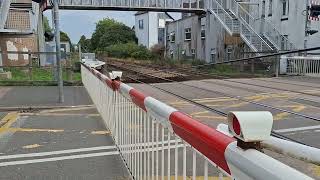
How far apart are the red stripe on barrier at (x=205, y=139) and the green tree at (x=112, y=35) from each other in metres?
83.5

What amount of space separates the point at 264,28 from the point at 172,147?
2920 centimetres

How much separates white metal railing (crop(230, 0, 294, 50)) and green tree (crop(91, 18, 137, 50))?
5399 cm

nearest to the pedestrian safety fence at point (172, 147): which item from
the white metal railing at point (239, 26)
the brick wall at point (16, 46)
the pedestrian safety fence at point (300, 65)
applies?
the pedestrian safety fence at point (300, 65)

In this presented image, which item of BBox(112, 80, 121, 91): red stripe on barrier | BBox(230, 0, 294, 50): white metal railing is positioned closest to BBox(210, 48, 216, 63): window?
BBox(230, 0, 294, 50): white metal railing

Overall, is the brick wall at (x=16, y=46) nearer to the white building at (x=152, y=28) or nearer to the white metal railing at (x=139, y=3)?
the white metal railing at (x=139, y=3)

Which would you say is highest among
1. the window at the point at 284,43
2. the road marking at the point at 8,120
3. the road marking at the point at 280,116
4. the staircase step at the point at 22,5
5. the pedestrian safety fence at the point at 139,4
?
the pedestrian safety fence at the point at 139,4

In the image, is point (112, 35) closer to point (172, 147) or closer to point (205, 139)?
point (172, 147)

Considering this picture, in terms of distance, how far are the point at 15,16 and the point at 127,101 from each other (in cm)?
2014

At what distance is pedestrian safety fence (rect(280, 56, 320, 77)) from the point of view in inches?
928

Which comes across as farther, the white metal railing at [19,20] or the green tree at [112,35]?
the green tree at [112,35]

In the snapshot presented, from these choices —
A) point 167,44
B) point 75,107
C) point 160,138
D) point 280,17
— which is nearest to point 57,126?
point 75,107

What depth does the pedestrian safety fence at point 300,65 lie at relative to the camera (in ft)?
77.4

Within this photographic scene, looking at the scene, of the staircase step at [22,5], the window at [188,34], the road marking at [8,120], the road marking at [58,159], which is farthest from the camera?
the window at [188,34]

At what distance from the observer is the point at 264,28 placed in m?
31.2
